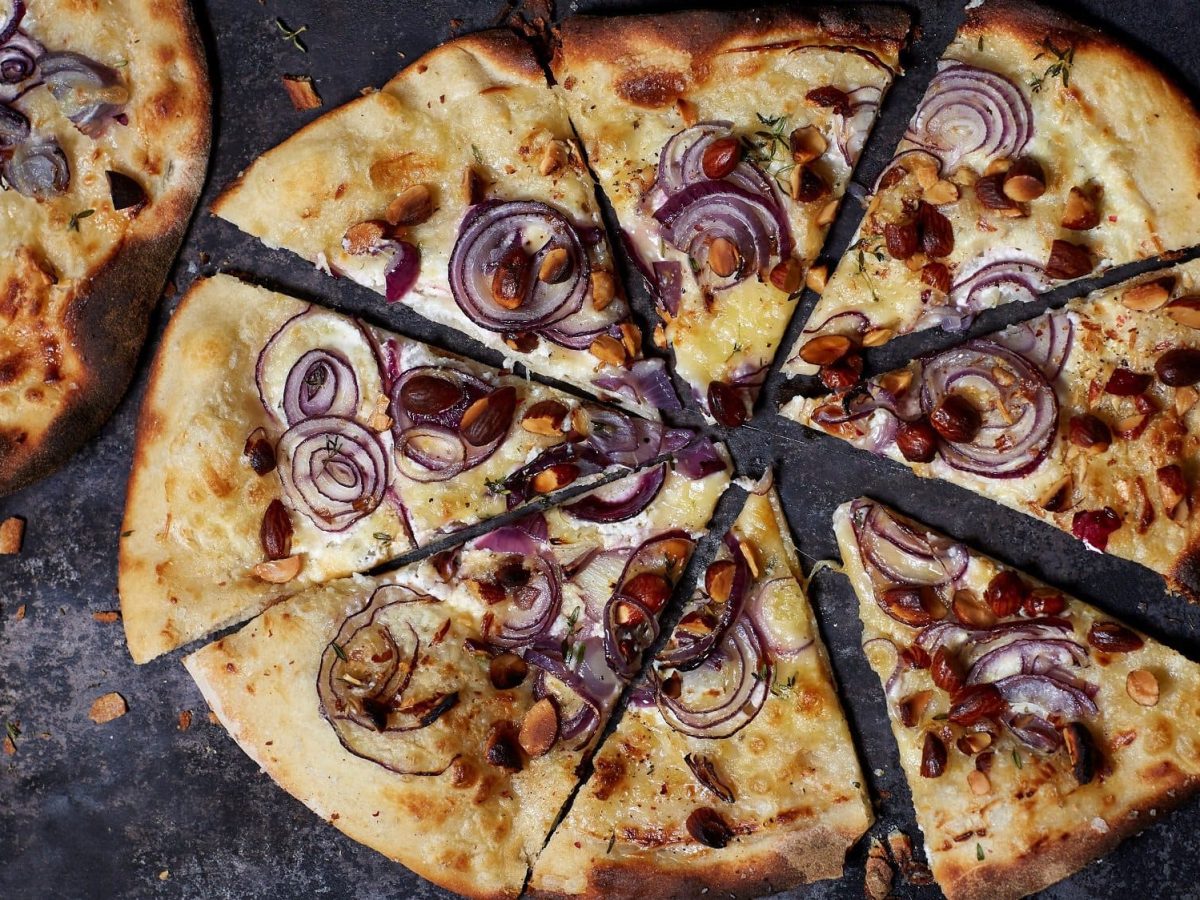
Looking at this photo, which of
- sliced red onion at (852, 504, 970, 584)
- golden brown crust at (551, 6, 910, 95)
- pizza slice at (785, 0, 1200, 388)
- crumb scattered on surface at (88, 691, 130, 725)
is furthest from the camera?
crumb scattered on surface at (88, 691, 130, 725)

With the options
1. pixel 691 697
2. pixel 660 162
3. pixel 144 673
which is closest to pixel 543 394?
pixel 660 162

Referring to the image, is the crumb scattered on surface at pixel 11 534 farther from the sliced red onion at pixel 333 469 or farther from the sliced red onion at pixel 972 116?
the sliced red onion at pixel 972 116

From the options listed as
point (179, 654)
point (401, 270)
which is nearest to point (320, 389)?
point (401, 270)

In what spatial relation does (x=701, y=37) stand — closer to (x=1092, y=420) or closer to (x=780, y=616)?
(x=1092, y=420)

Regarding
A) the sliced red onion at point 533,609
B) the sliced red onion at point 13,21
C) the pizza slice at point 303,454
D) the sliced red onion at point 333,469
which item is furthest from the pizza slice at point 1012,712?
the sliced red onion at point 13,21

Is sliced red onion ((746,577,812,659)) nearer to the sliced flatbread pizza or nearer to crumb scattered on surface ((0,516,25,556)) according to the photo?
the sliced flatbread pizza

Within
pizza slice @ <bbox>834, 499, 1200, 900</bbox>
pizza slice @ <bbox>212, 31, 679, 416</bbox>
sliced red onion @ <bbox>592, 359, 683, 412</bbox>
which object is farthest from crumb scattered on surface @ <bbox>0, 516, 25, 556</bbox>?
pizza slice @ <bbox>834, 499, 1200, 900</bbox>
